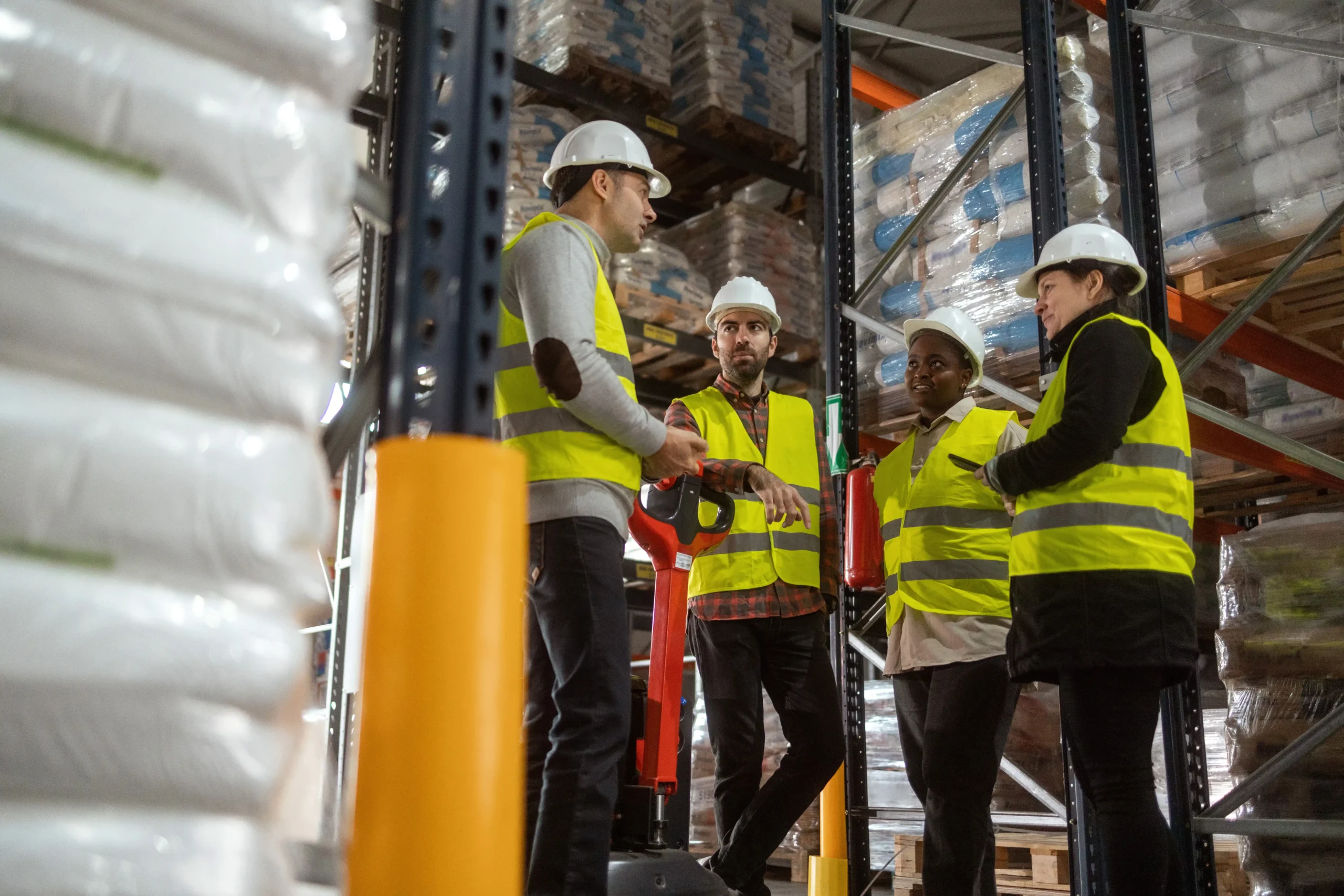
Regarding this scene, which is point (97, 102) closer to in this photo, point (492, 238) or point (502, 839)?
point (492, 238)

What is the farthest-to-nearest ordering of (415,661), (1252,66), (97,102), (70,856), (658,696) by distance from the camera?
(1252,66)
(658,696)
(415,661)
(97,102)
(70,856)

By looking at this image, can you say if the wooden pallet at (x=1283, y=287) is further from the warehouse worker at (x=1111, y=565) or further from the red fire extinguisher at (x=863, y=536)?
the red fire extinguisher at (x=863, y=536)

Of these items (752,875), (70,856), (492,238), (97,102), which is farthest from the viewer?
(752,875)

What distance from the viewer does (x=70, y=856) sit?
84cm

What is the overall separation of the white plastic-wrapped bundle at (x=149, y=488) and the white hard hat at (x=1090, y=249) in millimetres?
2785

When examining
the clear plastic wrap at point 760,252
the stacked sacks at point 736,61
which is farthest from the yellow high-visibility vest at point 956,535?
the stacked sacks at point 736,61

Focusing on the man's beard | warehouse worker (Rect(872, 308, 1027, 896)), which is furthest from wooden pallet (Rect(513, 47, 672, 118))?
warehouse worker (Rect(872, 308, 1027, 896))

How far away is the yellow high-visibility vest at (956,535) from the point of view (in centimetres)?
356

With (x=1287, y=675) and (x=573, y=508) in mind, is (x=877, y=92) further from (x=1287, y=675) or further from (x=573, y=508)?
(x=573, y=508)

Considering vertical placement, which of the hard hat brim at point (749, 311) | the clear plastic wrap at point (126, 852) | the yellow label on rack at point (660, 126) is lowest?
the clear plastic wrap at point (126, 852)

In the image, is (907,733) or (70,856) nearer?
(70,856)

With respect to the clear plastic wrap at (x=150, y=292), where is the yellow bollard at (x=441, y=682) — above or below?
below

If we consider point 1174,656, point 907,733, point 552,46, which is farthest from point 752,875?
point 552,46

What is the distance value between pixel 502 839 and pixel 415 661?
0.18 metres
